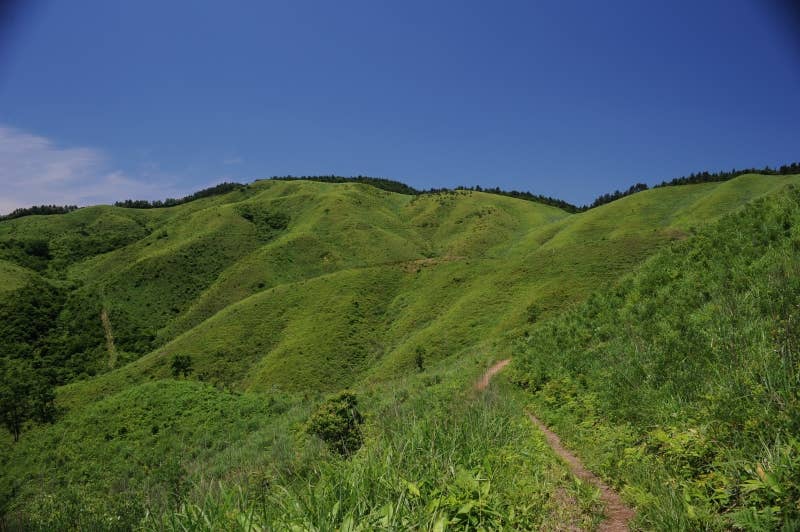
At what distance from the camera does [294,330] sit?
199 feet

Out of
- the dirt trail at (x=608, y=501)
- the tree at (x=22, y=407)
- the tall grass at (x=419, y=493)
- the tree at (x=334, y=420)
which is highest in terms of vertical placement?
the tall grass at (x=419, y=493)

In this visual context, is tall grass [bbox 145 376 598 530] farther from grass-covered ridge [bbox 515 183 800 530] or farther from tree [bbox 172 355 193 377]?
tree [bbox 172 355 193 377]

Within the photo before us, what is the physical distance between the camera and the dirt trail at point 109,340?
258 ft

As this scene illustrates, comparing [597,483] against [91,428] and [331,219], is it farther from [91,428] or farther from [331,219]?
[331,219]

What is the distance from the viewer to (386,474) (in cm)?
502

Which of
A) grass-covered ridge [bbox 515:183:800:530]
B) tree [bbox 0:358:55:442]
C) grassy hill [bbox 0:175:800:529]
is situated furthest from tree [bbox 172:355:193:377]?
grass-covered ridge [bbox 515:183:800:530]

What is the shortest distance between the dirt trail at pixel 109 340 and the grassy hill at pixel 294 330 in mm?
771

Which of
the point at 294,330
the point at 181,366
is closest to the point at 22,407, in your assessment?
the point at 181,366

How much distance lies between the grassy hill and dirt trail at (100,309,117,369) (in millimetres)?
771

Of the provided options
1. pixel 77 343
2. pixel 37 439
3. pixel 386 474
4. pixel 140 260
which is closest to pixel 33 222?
pixel 140 260

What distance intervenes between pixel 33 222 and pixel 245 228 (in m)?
94.5

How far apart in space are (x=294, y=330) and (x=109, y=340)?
51717 mm

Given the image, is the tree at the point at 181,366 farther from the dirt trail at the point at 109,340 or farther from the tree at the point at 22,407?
the dirt trail at the point at 109,340

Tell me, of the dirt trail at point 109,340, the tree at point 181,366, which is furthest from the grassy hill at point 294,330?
the tree at point 181,366
